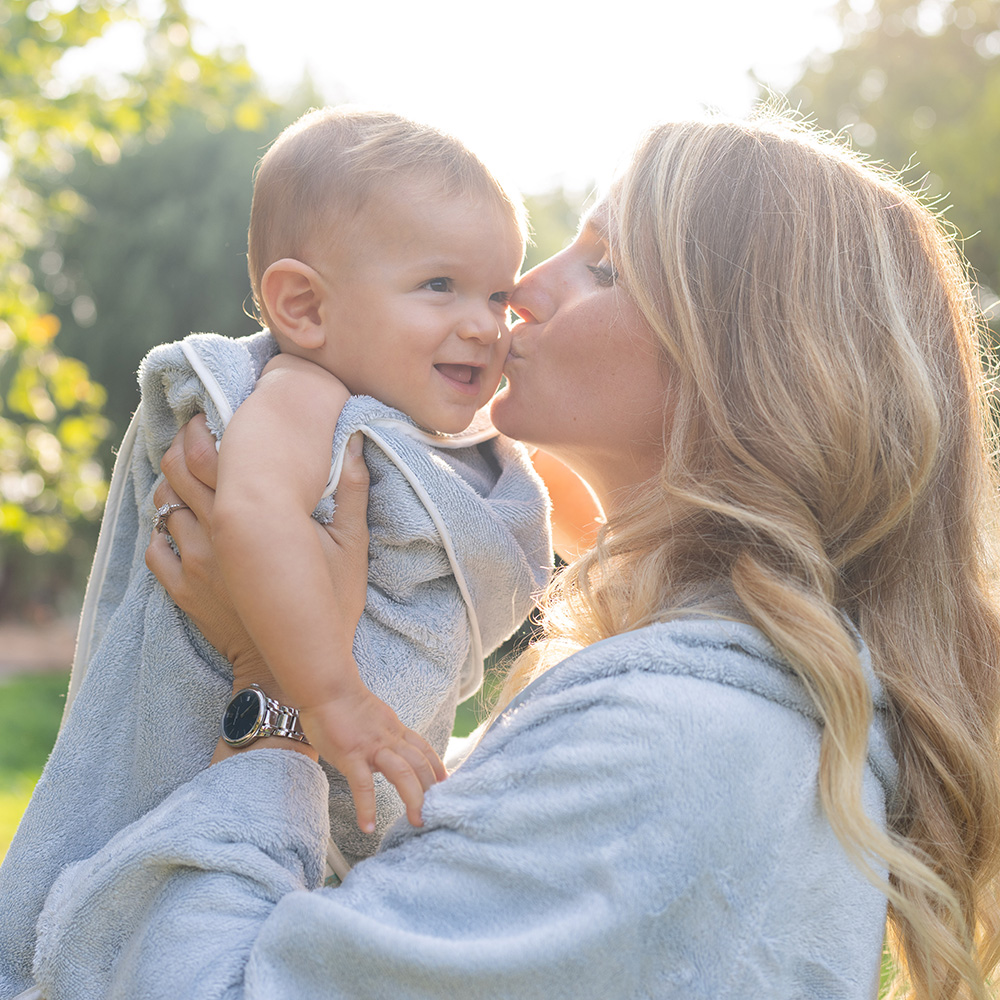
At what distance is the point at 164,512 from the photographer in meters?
1.53

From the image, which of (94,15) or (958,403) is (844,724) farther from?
(94,15)

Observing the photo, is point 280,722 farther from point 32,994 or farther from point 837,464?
point 837,464

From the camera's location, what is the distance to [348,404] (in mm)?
1544

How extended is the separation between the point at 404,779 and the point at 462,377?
748 mm

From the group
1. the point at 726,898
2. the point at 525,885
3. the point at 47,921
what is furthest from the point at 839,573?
the point at 47,921

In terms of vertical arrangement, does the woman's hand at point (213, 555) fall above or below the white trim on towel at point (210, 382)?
below

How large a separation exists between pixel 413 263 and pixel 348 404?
0.88 feet

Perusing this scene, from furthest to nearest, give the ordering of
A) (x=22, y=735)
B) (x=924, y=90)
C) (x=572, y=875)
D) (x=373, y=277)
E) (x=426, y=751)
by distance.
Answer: (x=924, y=90)
(x=22, y=735)
(x=373, y=277)
(x=426, y=751)
(x=572, y=875)

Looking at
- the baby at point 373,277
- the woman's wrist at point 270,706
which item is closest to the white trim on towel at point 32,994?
the woman's wrist at point 270,706

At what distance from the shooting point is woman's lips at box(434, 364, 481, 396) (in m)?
1.67

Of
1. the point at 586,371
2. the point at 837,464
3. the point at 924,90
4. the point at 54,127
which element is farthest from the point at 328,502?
the point at 924,90

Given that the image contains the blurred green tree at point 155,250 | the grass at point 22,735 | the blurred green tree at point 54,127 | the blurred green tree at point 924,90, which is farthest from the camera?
the blurred green tree at point 155,250

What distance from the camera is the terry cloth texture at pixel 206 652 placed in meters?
1.46

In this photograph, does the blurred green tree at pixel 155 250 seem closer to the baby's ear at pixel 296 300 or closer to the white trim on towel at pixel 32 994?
the baby's ear at pixel 296 300
